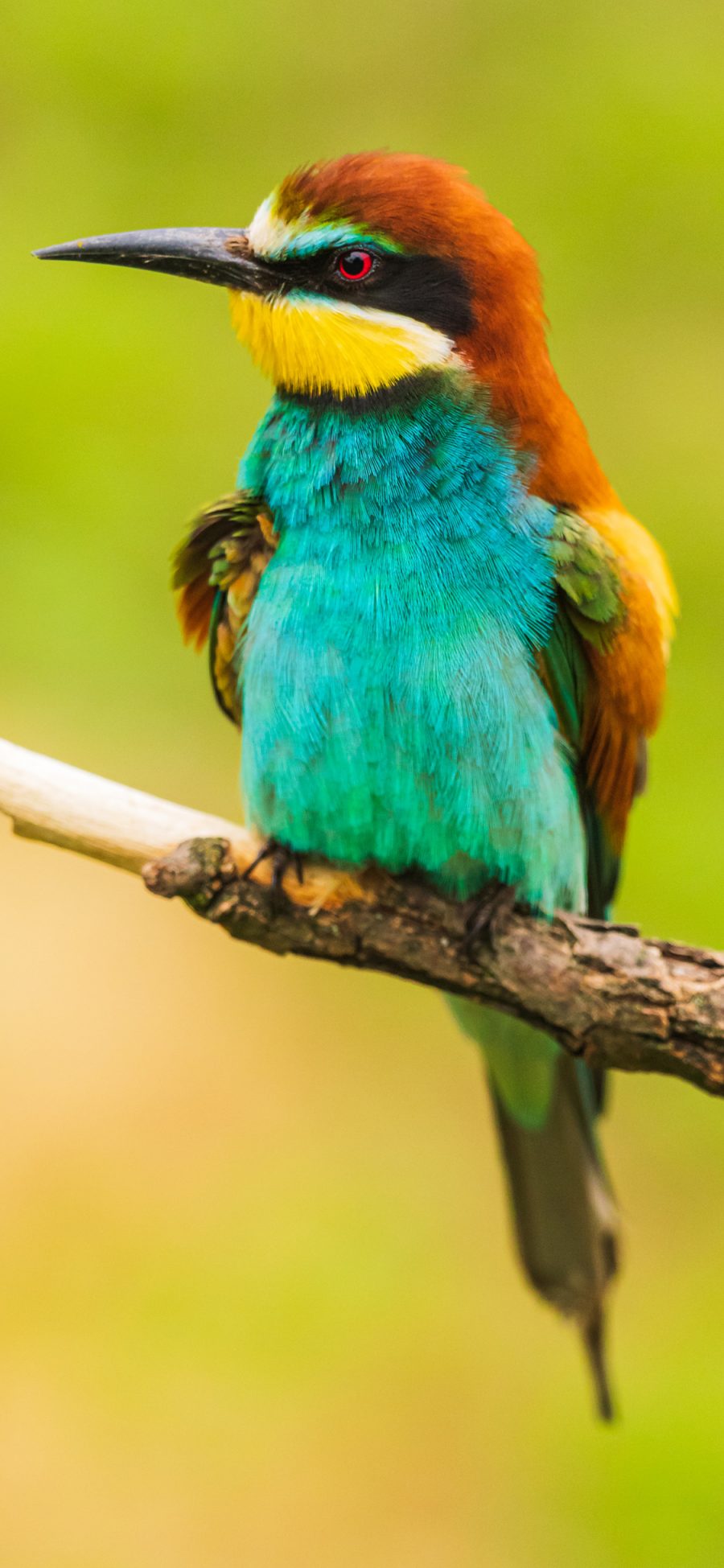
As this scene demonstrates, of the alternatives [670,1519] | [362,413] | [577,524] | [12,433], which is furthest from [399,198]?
[670,1519]

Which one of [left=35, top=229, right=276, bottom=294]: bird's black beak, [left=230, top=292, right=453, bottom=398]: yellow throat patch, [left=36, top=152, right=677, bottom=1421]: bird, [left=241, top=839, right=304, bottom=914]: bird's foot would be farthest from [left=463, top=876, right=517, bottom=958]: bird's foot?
[left=35, top=229, right=276, bottom=294]: bird's black beak

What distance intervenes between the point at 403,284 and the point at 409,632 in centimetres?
31

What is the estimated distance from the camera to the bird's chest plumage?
1.35 meters

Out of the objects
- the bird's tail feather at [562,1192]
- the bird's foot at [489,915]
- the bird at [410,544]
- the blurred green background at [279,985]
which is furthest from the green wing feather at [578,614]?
the blurred green background at [279,985]

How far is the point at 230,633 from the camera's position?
1.50 metres

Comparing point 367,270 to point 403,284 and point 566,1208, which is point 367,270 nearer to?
point 403,284

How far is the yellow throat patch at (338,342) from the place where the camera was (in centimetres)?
131

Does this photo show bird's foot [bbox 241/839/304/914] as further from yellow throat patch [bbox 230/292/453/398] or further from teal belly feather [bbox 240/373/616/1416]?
yellow throat patch [bbox 230/292/453/398]

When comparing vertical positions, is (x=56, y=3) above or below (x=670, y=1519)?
above

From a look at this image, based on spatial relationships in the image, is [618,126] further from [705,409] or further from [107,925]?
[107,925]

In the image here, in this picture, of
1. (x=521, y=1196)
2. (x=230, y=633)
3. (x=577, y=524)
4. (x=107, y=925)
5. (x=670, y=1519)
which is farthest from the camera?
(x=107, y=925)

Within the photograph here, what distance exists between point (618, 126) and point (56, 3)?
0.90 metres

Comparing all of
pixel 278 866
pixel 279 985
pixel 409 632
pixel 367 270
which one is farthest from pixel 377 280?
pixel 279 985

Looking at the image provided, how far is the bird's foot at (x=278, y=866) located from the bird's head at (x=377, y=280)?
1.40 ft
